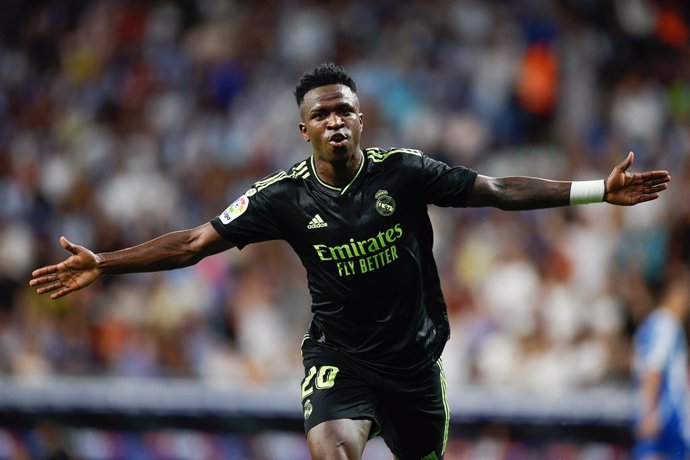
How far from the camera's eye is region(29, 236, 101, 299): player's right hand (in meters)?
5.92

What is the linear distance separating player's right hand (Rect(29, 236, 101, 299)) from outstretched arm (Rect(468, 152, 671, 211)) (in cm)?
202

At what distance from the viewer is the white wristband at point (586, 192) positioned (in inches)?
228

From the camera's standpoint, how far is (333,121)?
578cm

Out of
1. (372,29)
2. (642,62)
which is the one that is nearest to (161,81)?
(372,29)

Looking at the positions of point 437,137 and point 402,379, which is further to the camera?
point 437,137

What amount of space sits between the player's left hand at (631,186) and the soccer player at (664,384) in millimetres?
3257

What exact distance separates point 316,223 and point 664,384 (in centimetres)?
403

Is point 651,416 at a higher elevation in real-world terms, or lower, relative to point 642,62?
lower

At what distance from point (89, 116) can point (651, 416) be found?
10.1 metres

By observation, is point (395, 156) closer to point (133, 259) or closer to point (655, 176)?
point (655, 176)

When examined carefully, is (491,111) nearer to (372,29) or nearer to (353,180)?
(372,29)

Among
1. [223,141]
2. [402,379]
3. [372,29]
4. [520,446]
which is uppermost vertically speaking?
[372,29]

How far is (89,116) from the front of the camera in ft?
53.3

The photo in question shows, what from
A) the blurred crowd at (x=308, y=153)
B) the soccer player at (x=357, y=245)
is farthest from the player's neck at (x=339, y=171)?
the blurred crowd at (x=308, y=153)
